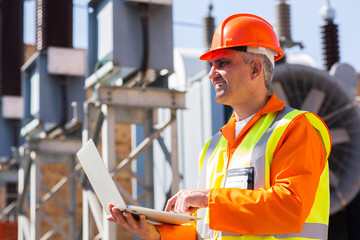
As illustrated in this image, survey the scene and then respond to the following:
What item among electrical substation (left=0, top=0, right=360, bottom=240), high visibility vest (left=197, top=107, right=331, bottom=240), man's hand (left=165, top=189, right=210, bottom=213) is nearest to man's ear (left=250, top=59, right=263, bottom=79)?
high visibility vest (left=197, top=107, right=331, bottom=240)

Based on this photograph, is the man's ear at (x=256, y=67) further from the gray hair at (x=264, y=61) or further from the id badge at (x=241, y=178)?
the id badge at (x=241, y=178)

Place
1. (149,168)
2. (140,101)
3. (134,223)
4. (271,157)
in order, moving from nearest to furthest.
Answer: (271,157) < (134,223) < (140,101) < (149,168)

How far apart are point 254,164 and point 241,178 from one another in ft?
0.25

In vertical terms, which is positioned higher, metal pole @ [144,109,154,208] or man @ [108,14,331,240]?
man @ [108,14,331,240]

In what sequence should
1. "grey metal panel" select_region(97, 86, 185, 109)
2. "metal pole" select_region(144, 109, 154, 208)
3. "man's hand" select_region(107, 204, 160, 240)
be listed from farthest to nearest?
"metal pole" select_region(144, 109, 154, 208), "grey metal panel" select_region(97, 86, 185, 109), "man's hand" select_region(107, 204, 160, 240)

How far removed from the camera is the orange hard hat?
2553mm

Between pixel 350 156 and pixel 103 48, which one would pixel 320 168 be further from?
pixel 350 156

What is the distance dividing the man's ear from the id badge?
40 cm

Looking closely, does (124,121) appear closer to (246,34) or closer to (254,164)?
(246,34)

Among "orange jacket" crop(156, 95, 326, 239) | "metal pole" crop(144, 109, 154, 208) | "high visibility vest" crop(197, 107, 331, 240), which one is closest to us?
"orange jacket" crop(156, 95, 326, 239)

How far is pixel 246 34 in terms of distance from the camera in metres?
2.56

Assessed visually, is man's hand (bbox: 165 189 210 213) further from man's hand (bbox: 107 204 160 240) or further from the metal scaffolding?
the metal scaffolding

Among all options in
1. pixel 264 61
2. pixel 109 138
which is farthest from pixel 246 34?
pixel 109 138

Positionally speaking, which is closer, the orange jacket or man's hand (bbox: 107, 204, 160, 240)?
the orange jacket
